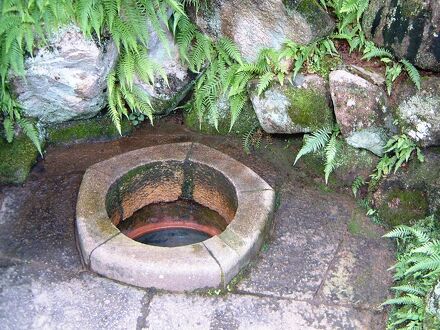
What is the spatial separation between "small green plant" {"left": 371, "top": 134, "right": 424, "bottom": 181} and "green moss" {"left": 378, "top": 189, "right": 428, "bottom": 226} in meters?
0.24

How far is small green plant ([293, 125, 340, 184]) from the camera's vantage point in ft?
20.0

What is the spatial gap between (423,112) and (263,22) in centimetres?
198

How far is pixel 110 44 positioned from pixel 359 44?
2749 mm

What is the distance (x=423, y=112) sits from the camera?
228 inches

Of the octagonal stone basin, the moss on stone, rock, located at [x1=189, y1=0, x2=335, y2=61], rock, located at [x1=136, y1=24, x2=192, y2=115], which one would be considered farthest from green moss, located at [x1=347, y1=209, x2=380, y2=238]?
rock, located at [x1=136, y1=24, x2=192, y2=115]

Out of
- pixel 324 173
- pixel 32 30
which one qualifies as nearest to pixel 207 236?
pixel 324 173

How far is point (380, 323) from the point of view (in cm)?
505

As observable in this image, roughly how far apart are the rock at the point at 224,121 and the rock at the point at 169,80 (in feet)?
0.94

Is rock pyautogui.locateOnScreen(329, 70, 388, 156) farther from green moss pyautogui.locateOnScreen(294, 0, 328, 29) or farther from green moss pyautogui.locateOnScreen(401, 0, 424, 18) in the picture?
green moss pyautogui.locateOnScreen(401, 0, 424, 18)

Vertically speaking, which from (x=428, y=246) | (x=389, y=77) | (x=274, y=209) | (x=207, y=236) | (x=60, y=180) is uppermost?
(x=389, y=77)

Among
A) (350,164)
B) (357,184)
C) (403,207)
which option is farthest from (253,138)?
(403,207)

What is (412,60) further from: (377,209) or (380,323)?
(380,323)

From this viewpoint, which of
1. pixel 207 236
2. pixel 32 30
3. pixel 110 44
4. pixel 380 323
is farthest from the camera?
pixel 207 236

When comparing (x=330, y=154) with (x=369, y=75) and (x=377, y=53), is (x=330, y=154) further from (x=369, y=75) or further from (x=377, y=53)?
(x=377, y=53)
